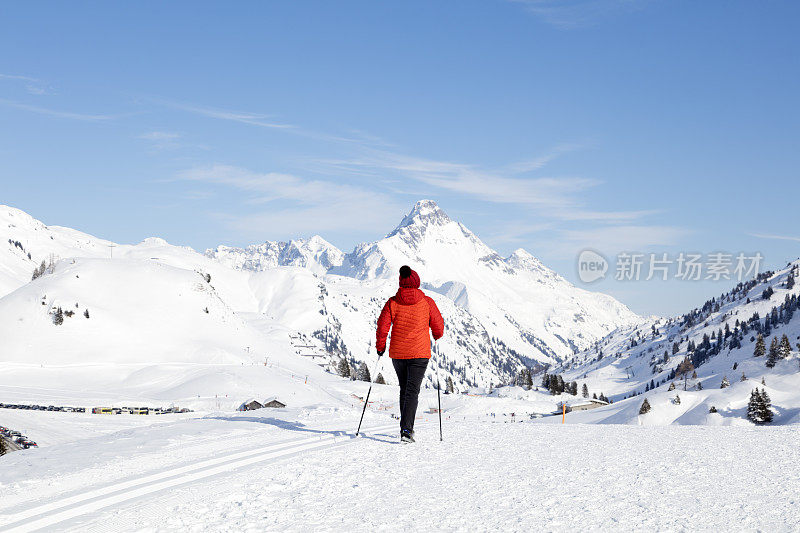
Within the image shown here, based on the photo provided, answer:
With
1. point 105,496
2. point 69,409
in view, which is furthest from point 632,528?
point 69,409

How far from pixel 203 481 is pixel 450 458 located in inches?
171

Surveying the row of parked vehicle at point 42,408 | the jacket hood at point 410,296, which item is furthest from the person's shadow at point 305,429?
the row of parked vehicle at point 42,408

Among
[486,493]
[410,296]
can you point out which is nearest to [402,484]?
[486,493]

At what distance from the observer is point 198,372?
390 ft

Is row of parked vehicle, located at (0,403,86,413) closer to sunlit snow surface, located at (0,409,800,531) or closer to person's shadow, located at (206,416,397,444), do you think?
person's shadow, located at (206,416,397,444)

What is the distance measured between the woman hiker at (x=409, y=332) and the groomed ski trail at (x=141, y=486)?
1881 millimetres

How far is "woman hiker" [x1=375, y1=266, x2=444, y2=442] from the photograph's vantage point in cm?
1266

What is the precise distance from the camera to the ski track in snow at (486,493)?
6719 mm

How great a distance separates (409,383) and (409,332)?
104 cm

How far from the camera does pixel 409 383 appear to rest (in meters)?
12.7

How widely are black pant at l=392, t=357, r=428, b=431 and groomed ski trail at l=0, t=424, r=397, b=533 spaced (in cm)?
145

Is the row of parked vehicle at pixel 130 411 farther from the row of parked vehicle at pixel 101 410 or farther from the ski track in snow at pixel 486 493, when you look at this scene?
the ski track in snow at pixel 486 493

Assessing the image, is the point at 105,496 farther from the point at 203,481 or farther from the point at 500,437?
the point at 500,437

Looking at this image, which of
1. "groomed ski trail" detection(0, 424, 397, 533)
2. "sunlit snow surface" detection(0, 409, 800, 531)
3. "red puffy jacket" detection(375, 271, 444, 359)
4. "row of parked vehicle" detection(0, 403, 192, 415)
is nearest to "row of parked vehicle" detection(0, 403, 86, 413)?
"row of parked vehicle" detection(0, 403, 192, 415)
